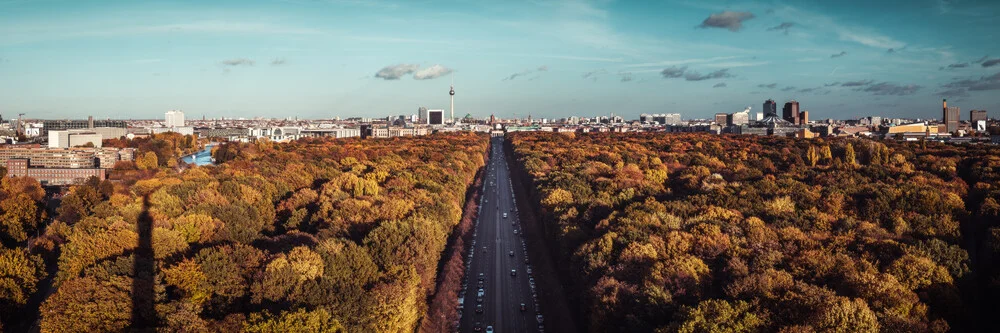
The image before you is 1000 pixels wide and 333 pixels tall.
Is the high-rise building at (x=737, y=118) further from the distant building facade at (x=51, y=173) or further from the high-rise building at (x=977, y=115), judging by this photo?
the distant building facade at (x=51, y=173)

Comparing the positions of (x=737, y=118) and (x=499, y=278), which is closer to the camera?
(x=499, y=278)

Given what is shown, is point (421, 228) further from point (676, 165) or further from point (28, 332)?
point (676, 165)

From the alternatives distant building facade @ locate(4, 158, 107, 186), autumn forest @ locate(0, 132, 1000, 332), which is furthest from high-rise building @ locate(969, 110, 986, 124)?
distant building facade @ locate(4, 158, 107, 186)

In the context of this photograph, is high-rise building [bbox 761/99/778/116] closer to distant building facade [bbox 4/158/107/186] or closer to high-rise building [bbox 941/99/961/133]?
high-rise building [bbox 941/99/961/133]

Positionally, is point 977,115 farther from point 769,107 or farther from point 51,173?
point 51,173

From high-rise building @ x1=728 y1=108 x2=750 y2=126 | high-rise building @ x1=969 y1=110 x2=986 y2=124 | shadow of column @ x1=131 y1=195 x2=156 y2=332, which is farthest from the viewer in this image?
high-rise building @ x1=728 y1=108 x2=750 y2=126

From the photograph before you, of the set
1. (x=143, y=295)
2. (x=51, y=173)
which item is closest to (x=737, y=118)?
(x=51, y=173)
